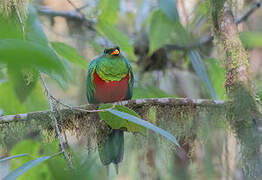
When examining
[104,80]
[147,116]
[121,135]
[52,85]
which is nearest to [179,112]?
[147,116]

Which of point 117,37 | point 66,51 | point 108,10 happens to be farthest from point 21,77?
point 108,10

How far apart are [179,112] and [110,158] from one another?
57 cm

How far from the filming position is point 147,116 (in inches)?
91.2

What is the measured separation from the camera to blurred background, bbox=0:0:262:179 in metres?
2.07

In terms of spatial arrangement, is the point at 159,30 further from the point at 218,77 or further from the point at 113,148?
the point at 113,148

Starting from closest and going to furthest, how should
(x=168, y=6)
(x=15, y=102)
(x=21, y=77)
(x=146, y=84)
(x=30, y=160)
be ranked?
(x=21, y=77)
(x=30, y=160)
(x=168, y=6)
(x=15, y=102)
(x=146, y=84)

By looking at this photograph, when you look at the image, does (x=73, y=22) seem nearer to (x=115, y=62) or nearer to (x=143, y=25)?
(x=143, y=25)

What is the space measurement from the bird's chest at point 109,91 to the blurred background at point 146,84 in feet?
0.43

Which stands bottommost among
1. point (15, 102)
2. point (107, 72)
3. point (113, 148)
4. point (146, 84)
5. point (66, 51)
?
point (113, 148)

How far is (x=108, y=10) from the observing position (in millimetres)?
3475

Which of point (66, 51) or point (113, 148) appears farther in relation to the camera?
point (66, 51)

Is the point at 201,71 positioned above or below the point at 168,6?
below

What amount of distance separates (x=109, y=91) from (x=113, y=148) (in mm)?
713

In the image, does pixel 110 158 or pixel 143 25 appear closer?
pixel 110 158
